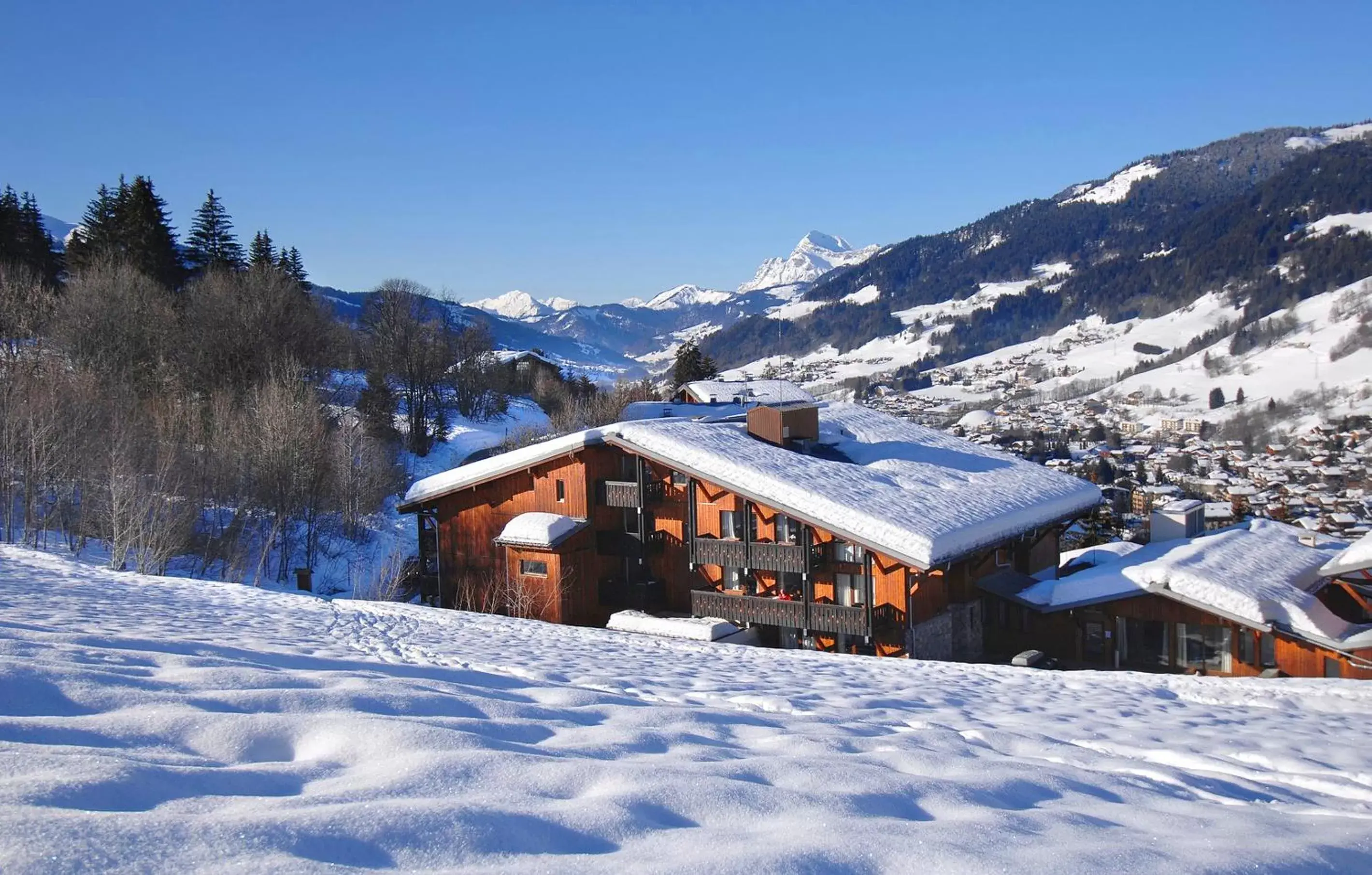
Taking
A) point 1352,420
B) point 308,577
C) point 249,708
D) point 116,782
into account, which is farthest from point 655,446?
point 1352,420

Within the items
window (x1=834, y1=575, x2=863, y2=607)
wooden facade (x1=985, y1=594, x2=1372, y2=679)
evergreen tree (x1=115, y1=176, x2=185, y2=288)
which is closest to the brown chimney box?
window (x1=834, y1=575, x2=863, y2=607)

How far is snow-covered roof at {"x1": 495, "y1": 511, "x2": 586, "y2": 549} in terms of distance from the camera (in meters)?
27.1

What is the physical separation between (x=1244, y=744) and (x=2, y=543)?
2426 cm

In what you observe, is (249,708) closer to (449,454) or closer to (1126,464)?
(449,454)

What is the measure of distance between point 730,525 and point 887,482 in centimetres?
491

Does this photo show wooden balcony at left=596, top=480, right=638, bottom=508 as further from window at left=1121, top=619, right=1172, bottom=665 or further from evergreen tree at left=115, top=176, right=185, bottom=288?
evergreen tree at left=115, top=176, right=185, bottom=288

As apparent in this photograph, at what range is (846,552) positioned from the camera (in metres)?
25.3

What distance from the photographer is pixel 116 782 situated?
405 centimetres

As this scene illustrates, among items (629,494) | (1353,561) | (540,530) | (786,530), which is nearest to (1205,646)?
(1353,561)

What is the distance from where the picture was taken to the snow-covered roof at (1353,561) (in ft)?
68.3

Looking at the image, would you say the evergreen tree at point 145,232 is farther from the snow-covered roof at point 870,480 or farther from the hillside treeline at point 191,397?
the snow-covered roof at point 870,480

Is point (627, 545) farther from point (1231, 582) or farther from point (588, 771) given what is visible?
point (588, 771)

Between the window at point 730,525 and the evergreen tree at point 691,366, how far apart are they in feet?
144

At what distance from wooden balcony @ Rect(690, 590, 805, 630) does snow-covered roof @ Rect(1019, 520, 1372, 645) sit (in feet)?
22.2
